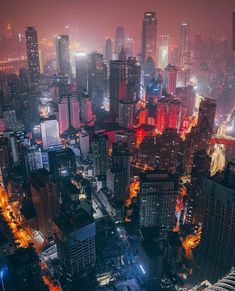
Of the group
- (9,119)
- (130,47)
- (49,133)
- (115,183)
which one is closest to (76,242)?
(115,183)

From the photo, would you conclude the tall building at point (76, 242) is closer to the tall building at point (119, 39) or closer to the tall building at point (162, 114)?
the tall building at point (162, 114)

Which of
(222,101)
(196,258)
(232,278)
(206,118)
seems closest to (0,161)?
(196,258)

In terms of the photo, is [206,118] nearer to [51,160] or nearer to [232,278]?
[51,160]

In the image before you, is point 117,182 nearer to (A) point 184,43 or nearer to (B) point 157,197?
(B) point 157,197

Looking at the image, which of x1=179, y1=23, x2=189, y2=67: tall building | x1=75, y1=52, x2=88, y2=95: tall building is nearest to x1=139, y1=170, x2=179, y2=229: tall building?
x1=75, y1=52, x2=88, y2=95: tall building

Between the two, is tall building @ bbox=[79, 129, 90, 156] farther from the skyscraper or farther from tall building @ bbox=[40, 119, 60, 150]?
the skyscraper
